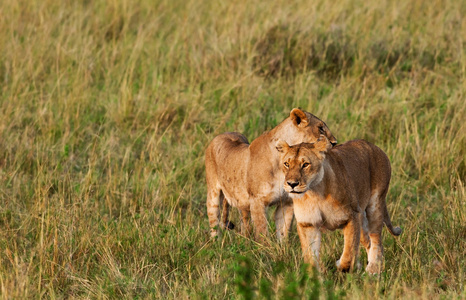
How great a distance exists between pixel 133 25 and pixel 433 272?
20.8 ft

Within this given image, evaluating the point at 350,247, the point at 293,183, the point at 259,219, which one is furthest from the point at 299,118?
the point at 350,247

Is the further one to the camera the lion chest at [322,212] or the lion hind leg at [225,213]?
the lion hind leg at [225,213]

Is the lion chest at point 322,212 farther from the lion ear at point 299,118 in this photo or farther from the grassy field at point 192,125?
the lion ear at point 299,118

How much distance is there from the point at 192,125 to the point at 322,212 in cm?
311

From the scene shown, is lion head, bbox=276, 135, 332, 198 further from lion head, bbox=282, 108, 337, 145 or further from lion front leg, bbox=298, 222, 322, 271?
lion head, bbox=282, 108, 337, 145

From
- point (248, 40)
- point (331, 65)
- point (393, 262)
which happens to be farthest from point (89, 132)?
point (393, 262)

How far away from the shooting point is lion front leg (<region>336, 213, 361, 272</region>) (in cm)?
456

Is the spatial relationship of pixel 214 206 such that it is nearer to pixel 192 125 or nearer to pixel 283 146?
pixel 283 146

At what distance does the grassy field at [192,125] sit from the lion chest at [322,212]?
11.7 inches

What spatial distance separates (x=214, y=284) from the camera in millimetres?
4348

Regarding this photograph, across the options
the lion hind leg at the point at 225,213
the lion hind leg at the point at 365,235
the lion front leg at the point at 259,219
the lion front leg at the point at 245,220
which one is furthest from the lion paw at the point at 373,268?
the lion hind leg at the point at 225,213

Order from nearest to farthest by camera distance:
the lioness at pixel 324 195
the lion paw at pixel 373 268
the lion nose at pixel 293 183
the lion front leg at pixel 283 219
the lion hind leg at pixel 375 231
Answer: the lion nose at pixel 293 183 < the lioness at pixel 324 195 < the lion paw at pixel 373 268 < the lion hind leg at pixel 375 231 < the lion front leg at pixel 283 219

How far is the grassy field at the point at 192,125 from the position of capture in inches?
182

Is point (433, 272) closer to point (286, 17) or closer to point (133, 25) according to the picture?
point (286, 17)
